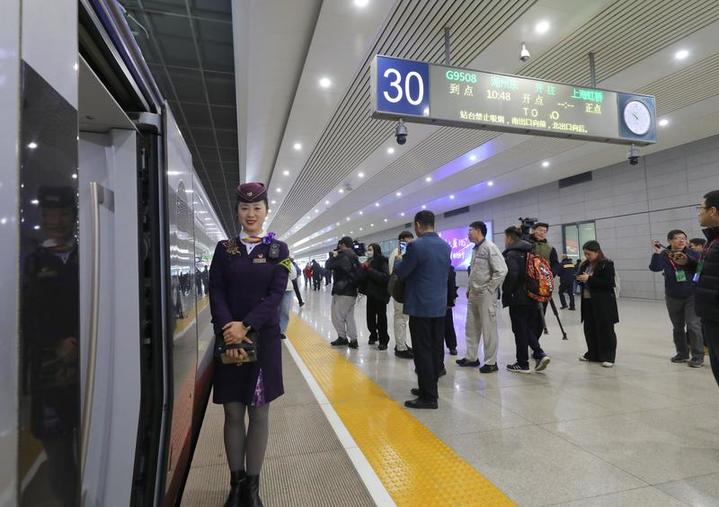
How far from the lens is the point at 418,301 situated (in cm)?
345

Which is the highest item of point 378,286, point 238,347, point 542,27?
point 542,27

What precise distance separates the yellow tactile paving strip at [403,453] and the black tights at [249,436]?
76cm

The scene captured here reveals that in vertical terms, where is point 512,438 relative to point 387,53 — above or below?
below

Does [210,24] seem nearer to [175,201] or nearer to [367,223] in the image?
[175,201]

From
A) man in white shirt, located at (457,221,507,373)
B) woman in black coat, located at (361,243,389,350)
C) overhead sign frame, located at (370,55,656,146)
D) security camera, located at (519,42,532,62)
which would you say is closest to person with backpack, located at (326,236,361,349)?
woman in black coat, located at (361,243,389,350)

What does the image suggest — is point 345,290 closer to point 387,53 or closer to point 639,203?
point 387,53

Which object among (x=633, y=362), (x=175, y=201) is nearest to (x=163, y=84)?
(x=175, y=201)

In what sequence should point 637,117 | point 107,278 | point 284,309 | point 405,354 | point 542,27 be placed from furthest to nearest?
point 637,117 < point 542,27 < point 405,354 < point 284,309 < point 107,278

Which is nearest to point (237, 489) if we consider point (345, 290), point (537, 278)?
point (537, 278)

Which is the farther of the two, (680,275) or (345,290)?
(345,290)

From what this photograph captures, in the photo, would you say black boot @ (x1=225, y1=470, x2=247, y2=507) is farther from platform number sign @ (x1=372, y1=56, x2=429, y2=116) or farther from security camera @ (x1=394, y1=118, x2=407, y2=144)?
security camera @ (x1=394, y1=118, x2=407, y2=144)

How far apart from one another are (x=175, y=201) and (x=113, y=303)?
0.62 meters

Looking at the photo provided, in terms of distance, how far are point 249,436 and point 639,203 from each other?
1425cm

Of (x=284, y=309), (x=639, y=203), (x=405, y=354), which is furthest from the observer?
(x=639, y=203)
